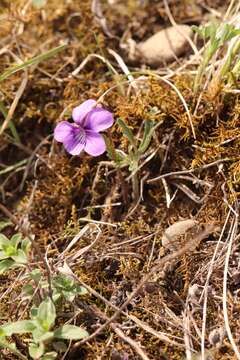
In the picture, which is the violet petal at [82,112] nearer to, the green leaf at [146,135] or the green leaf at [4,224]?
the green leaf at [146,135]

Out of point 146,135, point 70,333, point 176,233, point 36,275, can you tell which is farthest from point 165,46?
point 70,333

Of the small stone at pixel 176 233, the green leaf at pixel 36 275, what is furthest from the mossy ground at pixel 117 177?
the green leaf at pixel 36 275

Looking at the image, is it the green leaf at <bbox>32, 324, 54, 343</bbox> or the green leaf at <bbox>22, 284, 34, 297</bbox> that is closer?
the green leaf at <bbox>32, 324, 54, 343</bbox>

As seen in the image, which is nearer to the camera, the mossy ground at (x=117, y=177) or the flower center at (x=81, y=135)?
the mossy ground at (x=117, y=177)

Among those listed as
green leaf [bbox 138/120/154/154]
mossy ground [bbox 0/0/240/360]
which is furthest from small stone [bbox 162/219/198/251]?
green leaf [bbox 138/120/154/154]

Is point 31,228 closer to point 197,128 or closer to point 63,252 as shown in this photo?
point 63,252

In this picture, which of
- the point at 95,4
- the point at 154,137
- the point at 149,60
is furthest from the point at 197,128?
the point at 95,4

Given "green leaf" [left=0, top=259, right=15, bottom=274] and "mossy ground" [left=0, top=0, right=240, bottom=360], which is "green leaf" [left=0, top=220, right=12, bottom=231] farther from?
"green leaf" [left=0, top=259, right=15, bottom=274]
